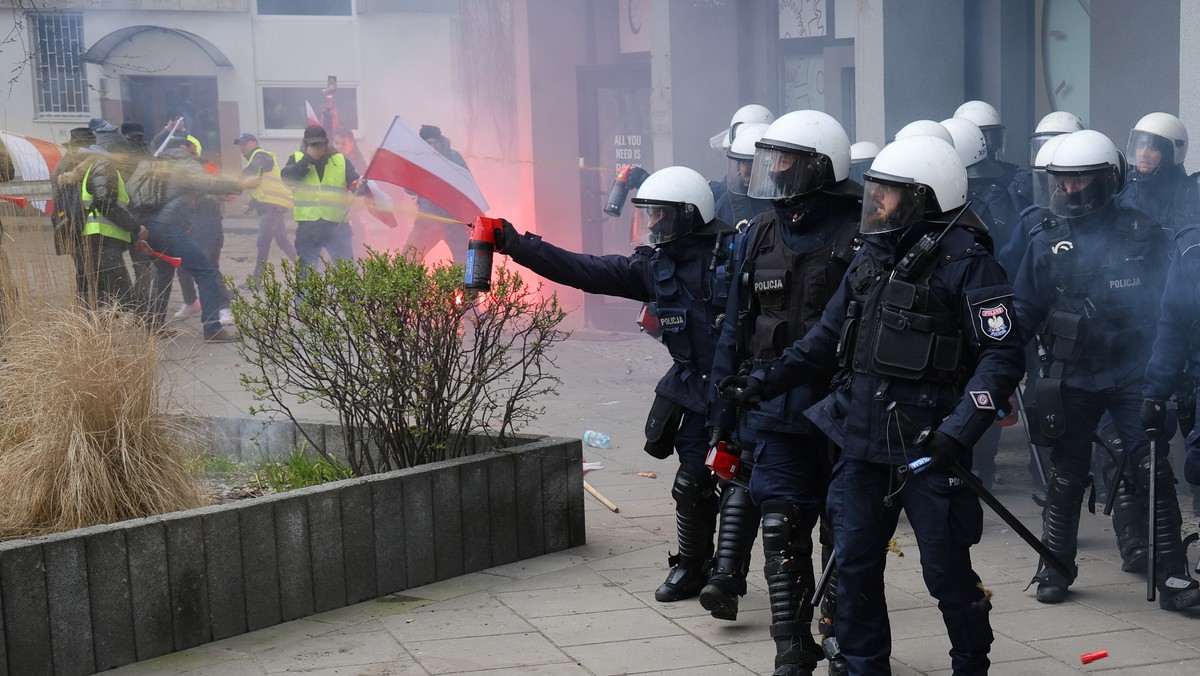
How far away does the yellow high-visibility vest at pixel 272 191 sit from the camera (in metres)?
16.2

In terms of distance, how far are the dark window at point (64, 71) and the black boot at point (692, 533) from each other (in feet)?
85.5

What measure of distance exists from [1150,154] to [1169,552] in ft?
8.61

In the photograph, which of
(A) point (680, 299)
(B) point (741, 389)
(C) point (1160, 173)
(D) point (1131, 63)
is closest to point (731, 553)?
(B) point (741, 389)

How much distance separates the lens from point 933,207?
14.5 ft

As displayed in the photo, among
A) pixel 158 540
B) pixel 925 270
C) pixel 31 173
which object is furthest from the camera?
pixel 31 173

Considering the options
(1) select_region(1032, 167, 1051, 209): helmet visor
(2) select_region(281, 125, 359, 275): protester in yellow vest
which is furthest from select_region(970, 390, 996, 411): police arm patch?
(2) select_region(281, 125, 359, 275): protester in yellow vest

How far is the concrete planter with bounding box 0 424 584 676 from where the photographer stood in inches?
185

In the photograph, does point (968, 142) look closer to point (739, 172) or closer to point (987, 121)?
point (987, 121)

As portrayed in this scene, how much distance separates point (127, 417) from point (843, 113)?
27.9 feet

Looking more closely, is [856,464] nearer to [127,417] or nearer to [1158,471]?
[1158,471]

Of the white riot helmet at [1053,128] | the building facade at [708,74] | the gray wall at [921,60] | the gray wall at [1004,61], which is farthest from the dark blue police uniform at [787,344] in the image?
the gray wall at [1004,61]

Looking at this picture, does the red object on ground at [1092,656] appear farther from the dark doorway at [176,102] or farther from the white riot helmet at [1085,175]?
the dark doorway at [176,102]

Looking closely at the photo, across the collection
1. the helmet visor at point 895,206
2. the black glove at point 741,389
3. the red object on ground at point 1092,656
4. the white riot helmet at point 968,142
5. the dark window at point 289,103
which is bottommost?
the red object on ground at point 1092,656

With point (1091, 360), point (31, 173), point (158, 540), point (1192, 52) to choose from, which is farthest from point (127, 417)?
point (31, 173)
